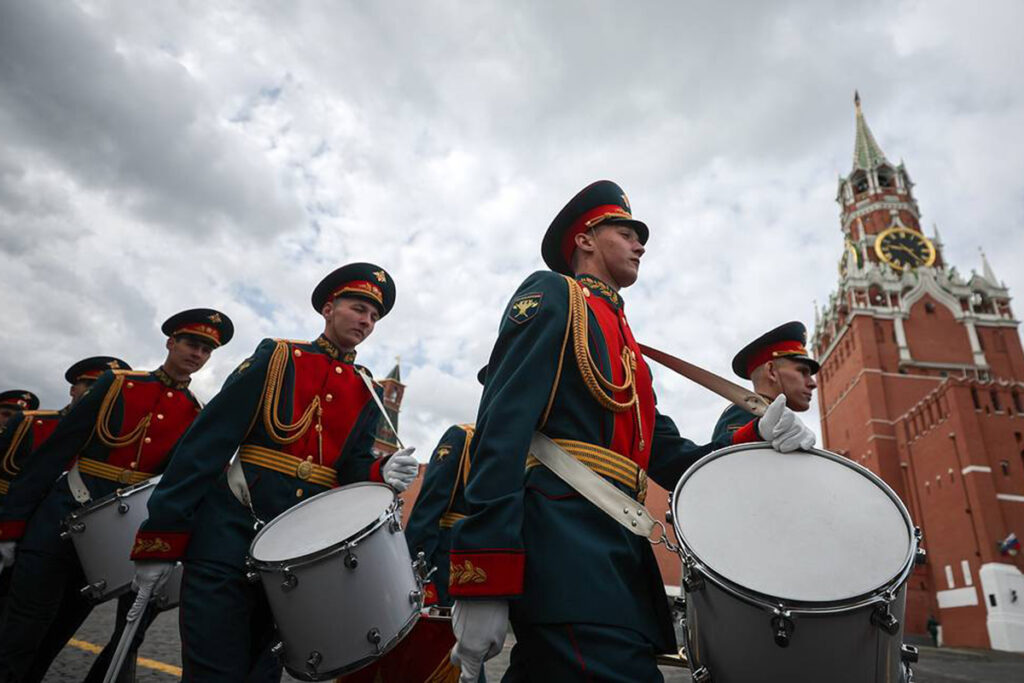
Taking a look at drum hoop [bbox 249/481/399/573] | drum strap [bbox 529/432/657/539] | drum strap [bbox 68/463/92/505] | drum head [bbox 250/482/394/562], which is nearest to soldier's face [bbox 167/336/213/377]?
drum strap [bbox 68/463/92/505]

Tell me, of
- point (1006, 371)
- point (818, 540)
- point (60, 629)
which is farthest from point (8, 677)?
point (1006, 371)

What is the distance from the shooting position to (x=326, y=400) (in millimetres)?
3504

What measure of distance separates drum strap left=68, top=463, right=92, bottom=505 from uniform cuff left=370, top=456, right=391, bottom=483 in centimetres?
250

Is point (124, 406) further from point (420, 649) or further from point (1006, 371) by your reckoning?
point (1006, 371)

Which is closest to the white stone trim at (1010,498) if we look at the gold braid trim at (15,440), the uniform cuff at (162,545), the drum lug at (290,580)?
the drum lug at (290,580)

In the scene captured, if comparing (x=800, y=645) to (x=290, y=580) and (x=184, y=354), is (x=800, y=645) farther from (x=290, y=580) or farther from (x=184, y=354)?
(x=184, y=354)

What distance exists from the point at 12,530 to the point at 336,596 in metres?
3.28

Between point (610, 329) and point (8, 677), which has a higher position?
point (610, 329)

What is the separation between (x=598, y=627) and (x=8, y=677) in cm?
411

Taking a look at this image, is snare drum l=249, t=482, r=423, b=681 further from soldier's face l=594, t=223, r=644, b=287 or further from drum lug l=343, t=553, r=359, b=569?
soldier's face l=594, t=223, r=644, b=287

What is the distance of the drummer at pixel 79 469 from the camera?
155 inches

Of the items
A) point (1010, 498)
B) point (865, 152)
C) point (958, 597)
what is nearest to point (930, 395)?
point (1010, 498)

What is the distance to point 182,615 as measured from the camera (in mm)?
2662

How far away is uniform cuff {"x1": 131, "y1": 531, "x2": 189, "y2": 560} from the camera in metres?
2.80
